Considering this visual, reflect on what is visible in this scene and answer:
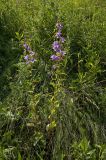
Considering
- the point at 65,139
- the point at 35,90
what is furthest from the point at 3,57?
the point at 65,139

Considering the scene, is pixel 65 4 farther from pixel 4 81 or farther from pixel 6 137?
pixel 6 137

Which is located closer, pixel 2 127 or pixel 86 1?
pixel 2 127

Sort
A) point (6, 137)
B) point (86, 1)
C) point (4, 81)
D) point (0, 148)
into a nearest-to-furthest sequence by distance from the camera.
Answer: point (0, 148), point (6, 137), point (4, 81), point (86, 1)

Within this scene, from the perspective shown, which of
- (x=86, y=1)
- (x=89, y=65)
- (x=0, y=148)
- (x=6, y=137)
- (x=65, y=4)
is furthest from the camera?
(x=86, y=1)

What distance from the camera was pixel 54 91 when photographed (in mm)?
2967

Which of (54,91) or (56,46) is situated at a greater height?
(56,46)

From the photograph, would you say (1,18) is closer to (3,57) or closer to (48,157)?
(3,57)

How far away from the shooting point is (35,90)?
3.17 metres

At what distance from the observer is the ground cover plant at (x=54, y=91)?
9.43ft

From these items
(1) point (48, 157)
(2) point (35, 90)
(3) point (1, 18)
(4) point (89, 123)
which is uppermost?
(3) point (1, 18)

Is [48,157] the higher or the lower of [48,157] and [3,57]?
the lower

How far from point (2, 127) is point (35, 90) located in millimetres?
402

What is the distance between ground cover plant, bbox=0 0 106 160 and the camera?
287 centimetres

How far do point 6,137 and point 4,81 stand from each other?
68 cm
